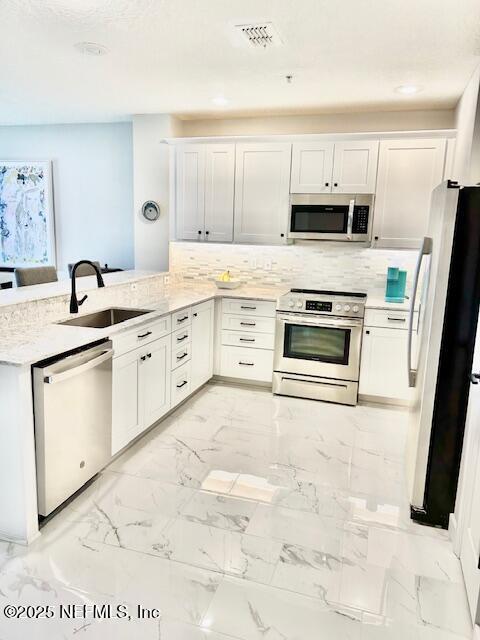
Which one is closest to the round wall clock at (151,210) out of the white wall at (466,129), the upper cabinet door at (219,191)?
the upper cabinet door at (219,191)

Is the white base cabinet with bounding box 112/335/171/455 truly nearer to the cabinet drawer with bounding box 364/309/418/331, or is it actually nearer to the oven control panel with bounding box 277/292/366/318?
the oven control panel with bounding box 277/292/366/318

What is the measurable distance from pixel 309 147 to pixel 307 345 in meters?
1.86

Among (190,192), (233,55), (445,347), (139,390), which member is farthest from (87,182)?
(445,347)

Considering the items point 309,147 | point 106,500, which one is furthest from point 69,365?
point 309,147

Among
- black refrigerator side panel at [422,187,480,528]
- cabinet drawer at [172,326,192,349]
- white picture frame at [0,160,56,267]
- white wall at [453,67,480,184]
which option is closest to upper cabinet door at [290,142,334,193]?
white wall at [453,67,480,184]

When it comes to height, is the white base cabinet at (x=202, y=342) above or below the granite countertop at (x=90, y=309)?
below

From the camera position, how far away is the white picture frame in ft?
19.0

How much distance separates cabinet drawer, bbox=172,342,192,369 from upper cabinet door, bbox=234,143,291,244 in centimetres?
136

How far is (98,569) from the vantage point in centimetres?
209

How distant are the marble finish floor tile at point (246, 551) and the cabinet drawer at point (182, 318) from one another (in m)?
0.87

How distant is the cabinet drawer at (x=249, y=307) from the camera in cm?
443

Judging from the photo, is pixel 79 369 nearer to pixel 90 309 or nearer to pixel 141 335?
pixel 141 335

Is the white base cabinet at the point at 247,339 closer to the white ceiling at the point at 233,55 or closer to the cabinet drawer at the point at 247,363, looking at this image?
the cabinet drawer at the point at 247,363

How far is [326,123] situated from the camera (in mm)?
4637
